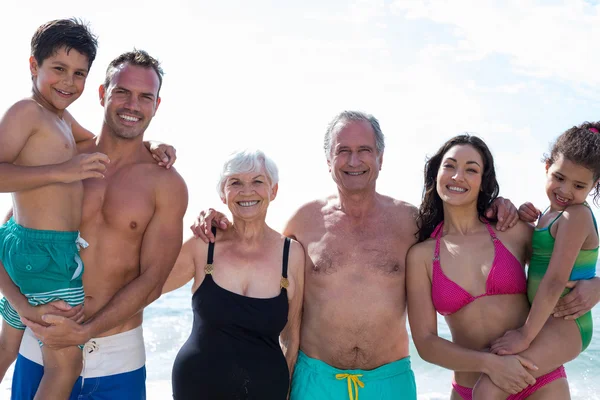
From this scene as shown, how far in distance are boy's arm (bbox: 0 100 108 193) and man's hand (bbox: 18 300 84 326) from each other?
25.3 inches

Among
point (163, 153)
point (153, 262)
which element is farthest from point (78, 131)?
point (153, 262)

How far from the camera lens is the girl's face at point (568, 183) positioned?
3.73 metres

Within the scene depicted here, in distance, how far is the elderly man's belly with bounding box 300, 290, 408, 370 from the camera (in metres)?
3.90

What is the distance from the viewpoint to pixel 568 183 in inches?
147

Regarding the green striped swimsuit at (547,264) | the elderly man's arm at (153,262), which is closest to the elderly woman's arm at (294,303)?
the elderly man's arm at (153,262)

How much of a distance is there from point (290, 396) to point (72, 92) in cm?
236

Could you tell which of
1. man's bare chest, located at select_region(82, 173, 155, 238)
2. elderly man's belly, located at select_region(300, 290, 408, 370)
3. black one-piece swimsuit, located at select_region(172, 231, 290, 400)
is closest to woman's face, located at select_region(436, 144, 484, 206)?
elderly man's belly, located at select_region(300, 290, 408, 370)

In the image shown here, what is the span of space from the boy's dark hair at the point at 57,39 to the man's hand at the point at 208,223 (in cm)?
119

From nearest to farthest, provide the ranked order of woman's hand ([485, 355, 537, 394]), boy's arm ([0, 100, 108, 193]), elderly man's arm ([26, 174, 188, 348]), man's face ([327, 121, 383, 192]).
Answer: boy's arm ([0, 100, 108, 193])
elderly man's arm ([26, 174, 188, 348])
woman's hand ([485, 355, 537, 394])
man's face ([327, 121, 383, 192])

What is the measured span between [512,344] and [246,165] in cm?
191

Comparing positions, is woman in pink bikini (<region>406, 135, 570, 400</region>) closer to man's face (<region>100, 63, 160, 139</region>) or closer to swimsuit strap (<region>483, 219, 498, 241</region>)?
swimsuit strap (<region>483, 219, 498, 241</region>)

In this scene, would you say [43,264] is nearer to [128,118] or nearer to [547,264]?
[128,118]

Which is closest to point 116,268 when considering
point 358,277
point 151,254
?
point 151,254

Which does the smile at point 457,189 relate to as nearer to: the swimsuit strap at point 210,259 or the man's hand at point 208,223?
the man's hand at point 208,223
